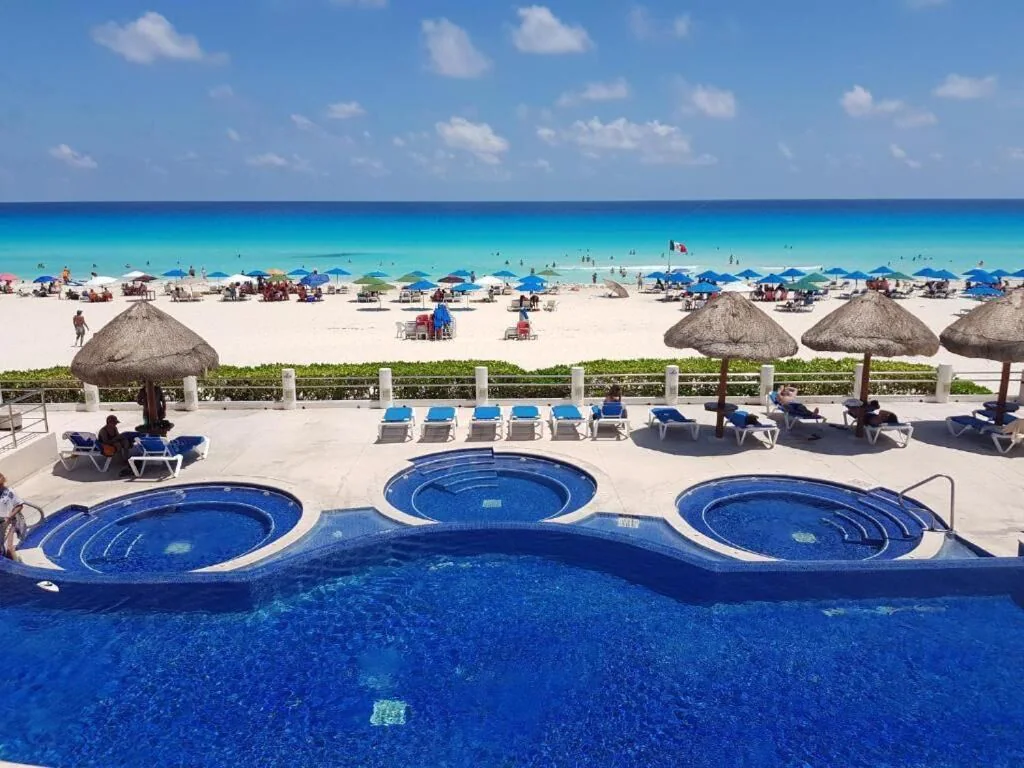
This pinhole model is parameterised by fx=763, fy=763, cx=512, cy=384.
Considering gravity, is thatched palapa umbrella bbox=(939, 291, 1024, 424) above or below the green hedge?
above

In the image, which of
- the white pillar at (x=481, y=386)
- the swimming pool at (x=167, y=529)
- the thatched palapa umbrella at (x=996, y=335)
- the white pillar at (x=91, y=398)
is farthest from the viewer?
the white pillar at (x=481, y=386)

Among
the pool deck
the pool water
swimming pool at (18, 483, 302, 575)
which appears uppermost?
the pool deck

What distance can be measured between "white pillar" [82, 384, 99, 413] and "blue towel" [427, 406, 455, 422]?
7688mm

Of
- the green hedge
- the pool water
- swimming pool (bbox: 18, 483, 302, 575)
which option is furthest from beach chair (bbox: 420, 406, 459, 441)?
the pool water

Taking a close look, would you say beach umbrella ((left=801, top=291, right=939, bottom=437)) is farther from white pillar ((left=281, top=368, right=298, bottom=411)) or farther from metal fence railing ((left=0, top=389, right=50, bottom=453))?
metal fence railing ((left=0, top=389, right=50, bottom=453))

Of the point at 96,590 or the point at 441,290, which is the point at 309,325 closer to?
the point at 441,290

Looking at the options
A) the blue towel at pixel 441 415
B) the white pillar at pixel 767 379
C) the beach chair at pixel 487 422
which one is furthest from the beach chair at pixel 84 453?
the white pillar at pixel 767 379

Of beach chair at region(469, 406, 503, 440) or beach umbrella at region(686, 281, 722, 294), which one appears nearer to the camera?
beach chair at region(469, 406, 503, 440)

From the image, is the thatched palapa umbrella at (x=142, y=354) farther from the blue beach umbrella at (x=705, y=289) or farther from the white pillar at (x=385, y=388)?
the blue beach umbrella at (x=705, y=289)

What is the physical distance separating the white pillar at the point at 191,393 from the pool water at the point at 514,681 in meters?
8.53

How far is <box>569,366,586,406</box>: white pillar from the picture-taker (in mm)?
17156

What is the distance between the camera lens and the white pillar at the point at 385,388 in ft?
55.7

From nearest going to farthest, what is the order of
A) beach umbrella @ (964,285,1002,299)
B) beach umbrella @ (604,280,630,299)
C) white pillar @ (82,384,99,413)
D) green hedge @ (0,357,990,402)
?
white pillar @ (82,384,99,413)
green hedge @ (0,357,990,402)
beach umbrella @ (964,285,1002,299)
beach umbrella @ (604,280,630,299)

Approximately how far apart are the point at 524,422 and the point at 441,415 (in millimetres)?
1668
